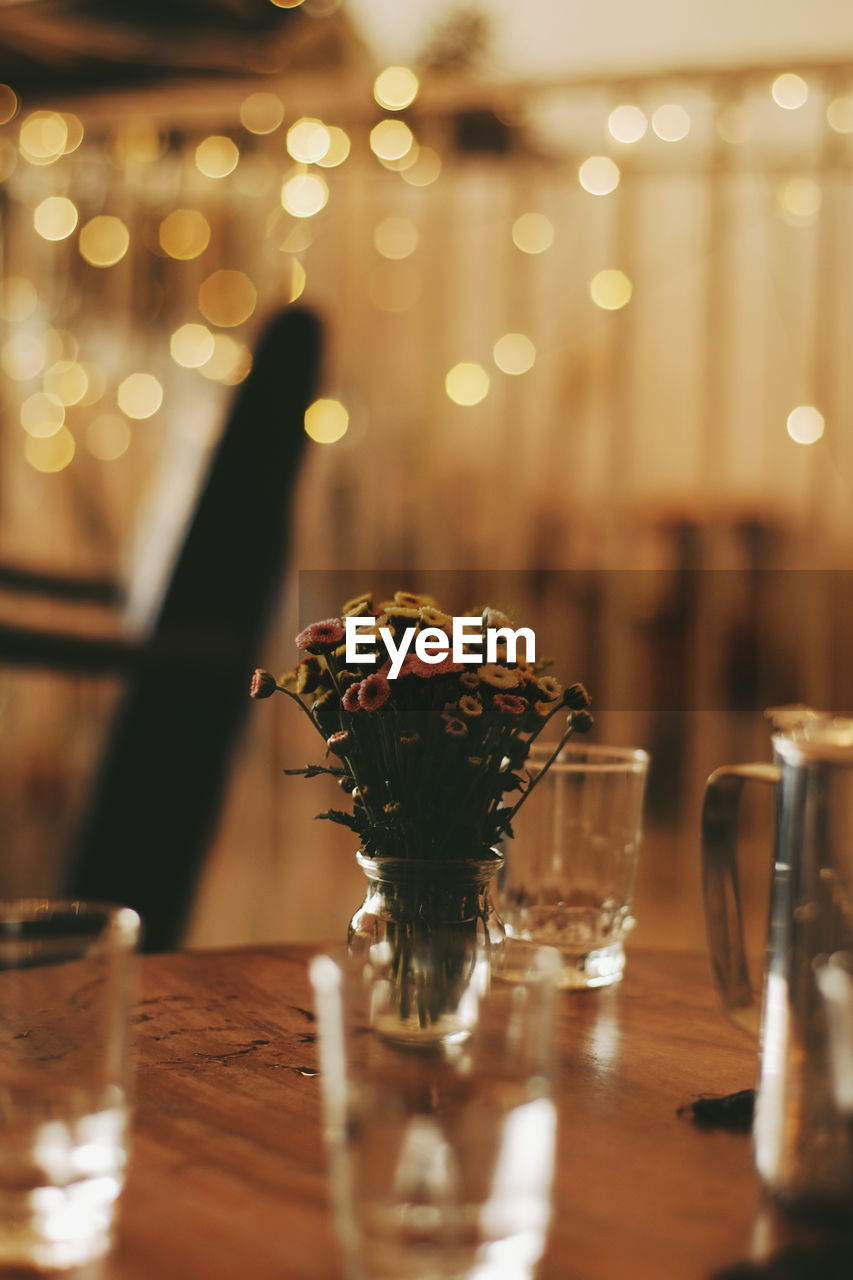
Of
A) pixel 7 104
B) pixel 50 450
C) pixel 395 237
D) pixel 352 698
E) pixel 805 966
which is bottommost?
pixel 805 966

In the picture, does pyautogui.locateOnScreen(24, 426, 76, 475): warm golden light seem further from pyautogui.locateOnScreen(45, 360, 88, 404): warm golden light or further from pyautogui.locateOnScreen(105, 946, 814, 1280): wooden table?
pyautogui.locateOnScreen(105, 946, 814, 1280): wooden table

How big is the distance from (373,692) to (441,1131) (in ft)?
0.97

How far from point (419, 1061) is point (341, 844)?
301 centimetres

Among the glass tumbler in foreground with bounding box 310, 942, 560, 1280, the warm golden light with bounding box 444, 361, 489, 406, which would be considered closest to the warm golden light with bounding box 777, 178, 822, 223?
the warm golden light with bounding box 444, 361, 489, 406

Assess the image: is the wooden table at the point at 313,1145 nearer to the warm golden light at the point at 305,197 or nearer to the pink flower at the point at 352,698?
the pink flower at the point at 352,698

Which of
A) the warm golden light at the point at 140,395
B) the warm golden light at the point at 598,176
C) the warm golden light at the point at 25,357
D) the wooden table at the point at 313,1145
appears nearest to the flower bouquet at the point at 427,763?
the wooden table at the point at 313,1145

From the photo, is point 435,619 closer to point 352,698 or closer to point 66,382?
point 352,698

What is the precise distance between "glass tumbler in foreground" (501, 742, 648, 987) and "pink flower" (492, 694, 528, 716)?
0.18 m

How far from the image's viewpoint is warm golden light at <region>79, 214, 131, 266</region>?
308 cm

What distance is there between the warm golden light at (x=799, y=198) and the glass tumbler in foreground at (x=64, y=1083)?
96.5 inches

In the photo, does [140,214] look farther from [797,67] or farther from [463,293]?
[797,67]

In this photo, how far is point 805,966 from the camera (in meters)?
0.54

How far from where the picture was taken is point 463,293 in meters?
2.97

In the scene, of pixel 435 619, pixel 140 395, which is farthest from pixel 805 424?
pixel 435 619
